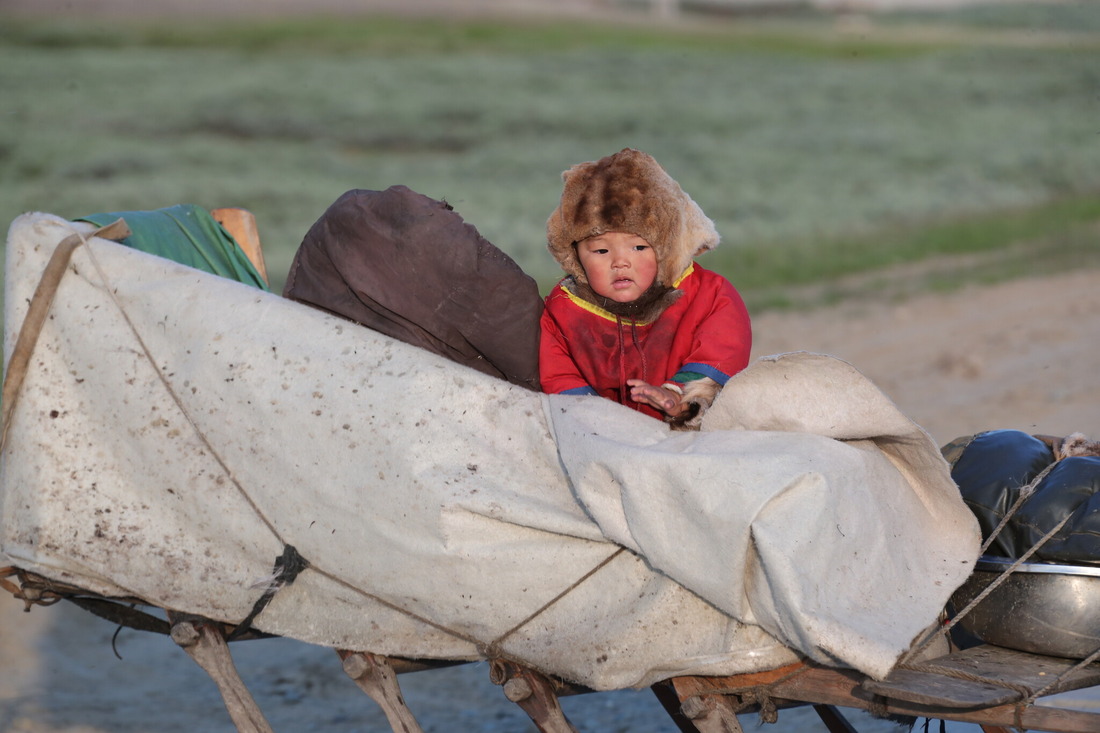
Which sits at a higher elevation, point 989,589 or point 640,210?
point 640,210

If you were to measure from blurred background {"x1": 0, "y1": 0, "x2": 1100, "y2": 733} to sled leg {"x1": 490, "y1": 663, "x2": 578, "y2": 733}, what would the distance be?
1951mm

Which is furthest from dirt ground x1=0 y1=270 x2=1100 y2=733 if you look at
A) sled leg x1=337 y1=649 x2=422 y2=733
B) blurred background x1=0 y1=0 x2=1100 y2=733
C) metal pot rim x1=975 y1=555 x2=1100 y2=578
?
metal pot rim x1=975 y1=555 x2=1100 y2=578

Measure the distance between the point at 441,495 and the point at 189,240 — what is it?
151 cm

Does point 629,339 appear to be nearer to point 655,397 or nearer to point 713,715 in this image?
point 655,397

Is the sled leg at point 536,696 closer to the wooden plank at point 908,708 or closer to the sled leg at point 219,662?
the wooden plank at point 908,708

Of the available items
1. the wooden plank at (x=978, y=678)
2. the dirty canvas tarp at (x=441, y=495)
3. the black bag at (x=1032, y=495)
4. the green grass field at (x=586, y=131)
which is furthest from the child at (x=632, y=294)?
the green grass field at (x=586, y=131)

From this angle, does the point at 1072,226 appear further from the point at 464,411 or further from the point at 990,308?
the point at 464,411

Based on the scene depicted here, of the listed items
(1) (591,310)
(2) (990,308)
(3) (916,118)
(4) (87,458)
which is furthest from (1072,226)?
(4) (87,458)

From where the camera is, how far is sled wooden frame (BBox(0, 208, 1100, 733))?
8.95ft

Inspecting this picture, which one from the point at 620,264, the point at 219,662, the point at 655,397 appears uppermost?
the point at 620,264

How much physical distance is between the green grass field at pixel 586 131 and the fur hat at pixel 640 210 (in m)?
7.91

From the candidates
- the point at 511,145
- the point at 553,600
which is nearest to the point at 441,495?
the point at 553,600

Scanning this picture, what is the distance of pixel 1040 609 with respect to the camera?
120 inches

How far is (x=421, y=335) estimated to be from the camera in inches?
133
